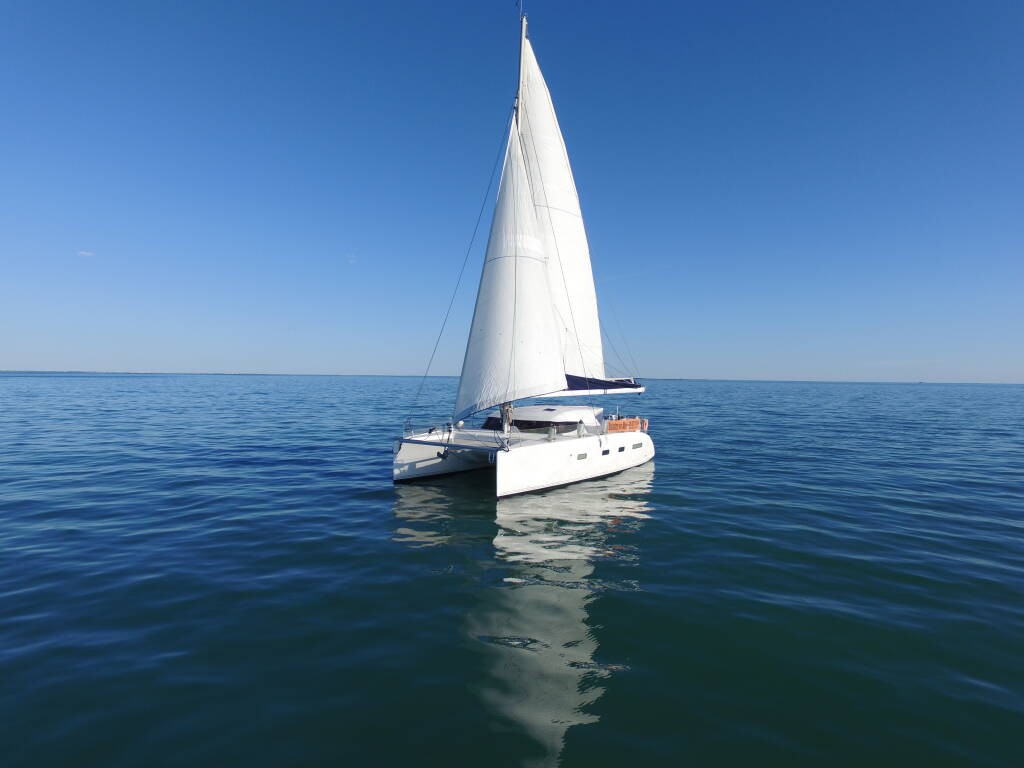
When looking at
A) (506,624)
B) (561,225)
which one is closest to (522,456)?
(506,624)

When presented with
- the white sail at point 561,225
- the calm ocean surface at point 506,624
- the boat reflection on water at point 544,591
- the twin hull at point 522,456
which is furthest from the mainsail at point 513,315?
the calm ocean surface at point 506,624

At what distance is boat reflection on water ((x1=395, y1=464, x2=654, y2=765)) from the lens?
5.12 meters

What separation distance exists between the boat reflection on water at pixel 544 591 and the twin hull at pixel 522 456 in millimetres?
635

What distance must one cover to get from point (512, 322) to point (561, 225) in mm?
8076

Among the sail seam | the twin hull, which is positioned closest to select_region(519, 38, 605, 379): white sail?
the sail seam

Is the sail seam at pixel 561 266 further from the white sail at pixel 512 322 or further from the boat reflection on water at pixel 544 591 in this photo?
the boat reflection on water at pixel 544 591

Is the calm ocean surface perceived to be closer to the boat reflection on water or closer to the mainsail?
the boat reflection on water

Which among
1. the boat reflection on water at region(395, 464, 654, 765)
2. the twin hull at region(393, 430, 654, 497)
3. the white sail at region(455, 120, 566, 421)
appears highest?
the white sail at region(455, 120, 566, 421)

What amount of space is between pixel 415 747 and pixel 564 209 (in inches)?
813

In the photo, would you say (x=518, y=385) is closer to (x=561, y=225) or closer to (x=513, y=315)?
(x=513, y=315)

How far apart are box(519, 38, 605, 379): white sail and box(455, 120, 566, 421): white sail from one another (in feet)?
9.12

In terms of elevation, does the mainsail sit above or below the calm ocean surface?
above

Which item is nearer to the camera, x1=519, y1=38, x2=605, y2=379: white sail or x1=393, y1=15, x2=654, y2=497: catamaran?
x1=393, y1=15, x2=654, y2=497: catamaran

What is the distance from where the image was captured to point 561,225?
2108 cm
